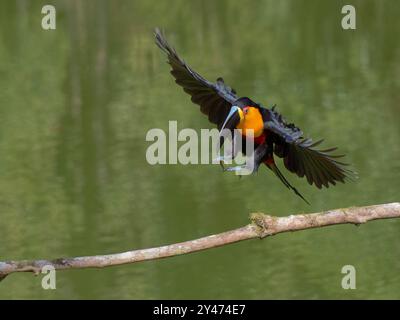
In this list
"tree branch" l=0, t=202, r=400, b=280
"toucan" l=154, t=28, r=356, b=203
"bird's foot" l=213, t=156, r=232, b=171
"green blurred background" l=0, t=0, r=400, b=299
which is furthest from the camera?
"green blurred background" l=0, t=0, r=400, b=299

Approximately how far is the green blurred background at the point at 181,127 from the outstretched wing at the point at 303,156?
4241 millimetres

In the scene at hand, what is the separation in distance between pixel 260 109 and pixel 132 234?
5.68 m

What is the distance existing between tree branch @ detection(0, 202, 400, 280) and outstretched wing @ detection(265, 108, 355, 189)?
771mm

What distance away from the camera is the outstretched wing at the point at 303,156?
19.1ft

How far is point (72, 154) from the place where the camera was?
13875mm

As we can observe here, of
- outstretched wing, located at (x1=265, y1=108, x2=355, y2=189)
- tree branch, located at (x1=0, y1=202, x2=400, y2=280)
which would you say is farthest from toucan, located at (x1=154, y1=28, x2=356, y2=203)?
tree branch, located at (x1=0, y1=202, x2=400, y2=280)

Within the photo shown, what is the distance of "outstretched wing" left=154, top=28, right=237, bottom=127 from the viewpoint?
6.41 metres

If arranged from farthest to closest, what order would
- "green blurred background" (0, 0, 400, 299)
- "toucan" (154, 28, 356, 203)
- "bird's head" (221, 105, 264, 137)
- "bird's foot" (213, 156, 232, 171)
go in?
1. "green blurred background" (0, 0, 400, 299)
2. "bird's head" (221, 105, 264, 137)
3. "toucan" (154, 28, 356, 203)
4. "bird's foot" (213, 156, 232, 171)

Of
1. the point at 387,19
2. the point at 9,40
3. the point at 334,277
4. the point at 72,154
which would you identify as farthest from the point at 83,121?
the point at 387,19

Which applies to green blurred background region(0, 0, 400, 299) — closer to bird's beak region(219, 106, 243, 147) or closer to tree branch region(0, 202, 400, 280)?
bird's beak region(219, 106, 243, 147)

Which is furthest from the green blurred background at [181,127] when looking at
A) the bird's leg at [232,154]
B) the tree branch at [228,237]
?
the tree branch at [228,237]

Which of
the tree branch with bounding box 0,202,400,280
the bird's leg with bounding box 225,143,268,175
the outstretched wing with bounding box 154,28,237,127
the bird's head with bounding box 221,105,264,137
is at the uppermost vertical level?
the outstretched wing with bounding box 154,28,237,127

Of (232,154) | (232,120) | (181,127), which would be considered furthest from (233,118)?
(181,127)

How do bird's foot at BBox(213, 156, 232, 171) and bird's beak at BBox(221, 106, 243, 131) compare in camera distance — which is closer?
bird's foot at BBox(213, 156, 232, 171)
